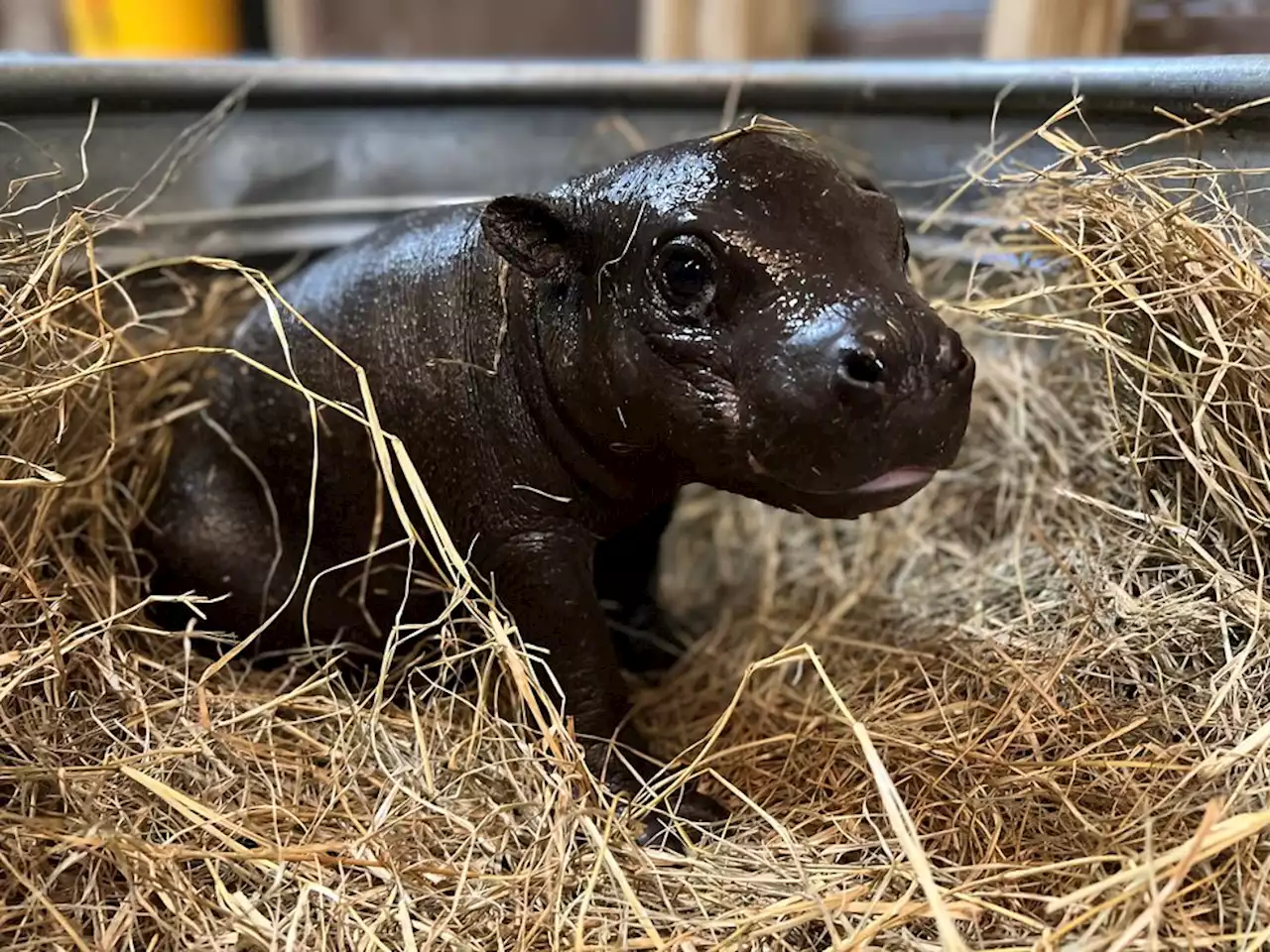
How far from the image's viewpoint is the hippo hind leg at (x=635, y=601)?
1.89 m

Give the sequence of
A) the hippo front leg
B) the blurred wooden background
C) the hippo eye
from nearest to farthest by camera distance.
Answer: the hippo eye
the hippo front leg
the blurred wooden background

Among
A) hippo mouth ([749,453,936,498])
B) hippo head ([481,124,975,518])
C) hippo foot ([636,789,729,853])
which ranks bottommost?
hippo foot ([636,789,729,853])

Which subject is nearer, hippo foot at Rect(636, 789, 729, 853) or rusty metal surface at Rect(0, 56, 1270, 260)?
hippo foot at Rect(636, 789, 729, 853)

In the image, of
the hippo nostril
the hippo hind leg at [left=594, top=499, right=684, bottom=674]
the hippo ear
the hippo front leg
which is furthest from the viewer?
the hippo hind leg at [left=594, top=499, right=684, bottom=674]

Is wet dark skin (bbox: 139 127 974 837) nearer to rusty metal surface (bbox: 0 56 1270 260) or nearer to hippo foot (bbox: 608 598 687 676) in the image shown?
hippo foot (bbox: 608 598 687 676)

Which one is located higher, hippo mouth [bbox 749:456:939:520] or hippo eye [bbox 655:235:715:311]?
hippo eye [bbox 655:235:715:311]

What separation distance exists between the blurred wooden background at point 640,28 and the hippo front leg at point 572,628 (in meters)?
1.43

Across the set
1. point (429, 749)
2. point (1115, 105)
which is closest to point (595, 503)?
point (429, 749)

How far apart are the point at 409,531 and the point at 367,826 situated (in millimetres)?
358

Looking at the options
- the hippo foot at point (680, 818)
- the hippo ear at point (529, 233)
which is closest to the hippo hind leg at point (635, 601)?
the hippo foot at point (680, 818)

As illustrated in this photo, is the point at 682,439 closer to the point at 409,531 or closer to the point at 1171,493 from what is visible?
the point at 409,531

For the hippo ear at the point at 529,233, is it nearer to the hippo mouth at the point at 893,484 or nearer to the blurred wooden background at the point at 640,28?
the hippo mouth at the point at 893,484

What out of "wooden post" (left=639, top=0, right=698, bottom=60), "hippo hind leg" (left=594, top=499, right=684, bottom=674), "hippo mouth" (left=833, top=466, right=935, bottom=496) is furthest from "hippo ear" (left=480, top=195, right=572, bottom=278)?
"wooden post" (left=639, top=0, right=698, bottom=60)

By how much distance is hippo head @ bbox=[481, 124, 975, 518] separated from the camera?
1179 millimetres
